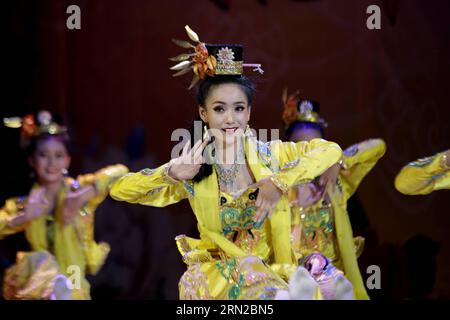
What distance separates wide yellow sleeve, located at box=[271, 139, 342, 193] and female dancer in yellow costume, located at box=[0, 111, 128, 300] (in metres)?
0.97

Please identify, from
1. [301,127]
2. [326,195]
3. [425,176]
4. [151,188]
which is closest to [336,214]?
[326,195]

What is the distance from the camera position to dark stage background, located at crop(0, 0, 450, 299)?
13.1ft

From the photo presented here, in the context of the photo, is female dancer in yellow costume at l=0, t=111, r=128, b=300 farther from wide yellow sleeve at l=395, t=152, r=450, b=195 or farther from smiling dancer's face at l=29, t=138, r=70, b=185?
wide yellow sleeve at l=395, t=152, r=450, b=195

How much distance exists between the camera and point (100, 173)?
13.2 ft

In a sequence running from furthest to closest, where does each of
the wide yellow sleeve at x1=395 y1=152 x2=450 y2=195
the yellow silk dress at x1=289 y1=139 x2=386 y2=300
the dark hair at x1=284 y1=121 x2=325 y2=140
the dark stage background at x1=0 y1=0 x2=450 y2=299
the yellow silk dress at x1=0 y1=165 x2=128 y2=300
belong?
the dark hair at x1=284 y1=121 x2=325 y2=140 → the yellow silk dress at x1=289 y1=139 x2=386 y2=300 → the dark stage background at x1=0 y1=0 x2=450 y2=299 → the yellow silk dress at x1=0 y1=165 x2=128 y2=300 → the wide yellow sleeve at x1=395 y1=152 x2=450 y2=195

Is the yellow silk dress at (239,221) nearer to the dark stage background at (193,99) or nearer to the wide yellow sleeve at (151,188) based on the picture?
the wide yellow sleeve at (151,188)

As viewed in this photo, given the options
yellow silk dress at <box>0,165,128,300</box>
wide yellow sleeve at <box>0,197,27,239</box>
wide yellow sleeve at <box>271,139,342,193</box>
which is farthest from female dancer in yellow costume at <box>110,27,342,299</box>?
wide yellow sleeve at <box>0,197,27,239</box>

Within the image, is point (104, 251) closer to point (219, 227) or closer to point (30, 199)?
point (30, 199)

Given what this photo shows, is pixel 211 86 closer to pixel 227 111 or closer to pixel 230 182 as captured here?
pixel 227 111

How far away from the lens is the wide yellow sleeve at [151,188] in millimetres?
3348

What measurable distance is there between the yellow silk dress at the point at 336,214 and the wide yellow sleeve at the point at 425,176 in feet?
1.78

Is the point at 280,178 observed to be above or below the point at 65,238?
above

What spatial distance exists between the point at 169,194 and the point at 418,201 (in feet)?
5.24
